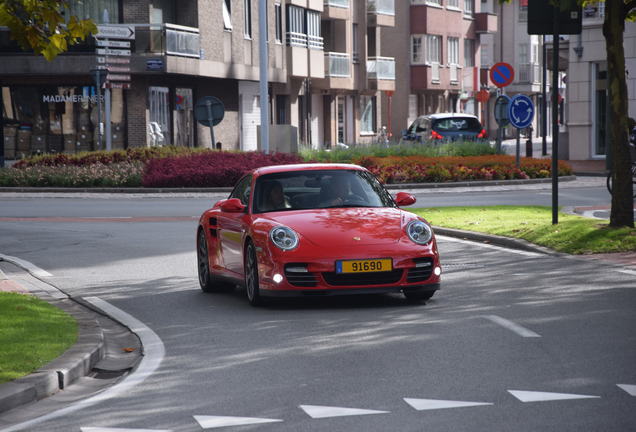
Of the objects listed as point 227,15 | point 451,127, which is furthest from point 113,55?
point 451,127

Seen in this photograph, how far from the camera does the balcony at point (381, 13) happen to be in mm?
72375

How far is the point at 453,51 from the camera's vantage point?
84.2 metres

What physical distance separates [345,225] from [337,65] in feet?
180

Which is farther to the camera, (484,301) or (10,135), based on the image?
(10,135)

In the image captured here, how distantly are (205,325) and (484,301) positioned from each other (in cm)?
270

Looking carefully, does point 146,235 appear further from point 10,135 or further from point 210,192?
point 10,135

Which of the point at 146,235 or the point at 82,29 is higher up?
the point at 82,29

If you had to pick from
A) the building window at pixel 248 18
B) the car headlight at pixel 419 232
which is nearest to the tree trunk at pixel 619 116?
the car headlight at pixel 419 232

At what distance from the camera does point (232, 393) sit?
26.3ft

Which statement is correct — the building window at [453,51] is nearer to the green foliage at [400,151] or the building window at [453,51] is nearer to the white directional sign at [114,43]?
the white directional sign at [114,43]

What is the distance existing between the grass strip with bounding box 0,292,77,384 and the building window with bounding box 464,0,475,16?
76.5 meters

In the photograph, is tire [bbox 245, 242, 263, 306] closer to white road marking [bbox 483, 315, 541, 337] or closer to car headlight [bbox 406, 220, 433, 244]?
car headlight [bbox 406, 220, 433, 244]

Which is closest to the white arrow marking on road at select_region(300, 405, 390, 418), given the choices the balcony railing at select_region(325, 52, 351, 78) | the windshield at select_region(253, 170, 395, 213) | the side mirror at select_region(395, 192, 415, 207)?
the windshield at select_region(253, 170, 395, 213)

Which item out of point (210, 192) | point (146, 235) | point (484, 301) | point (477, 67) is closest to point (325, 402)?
point (484, 301)
